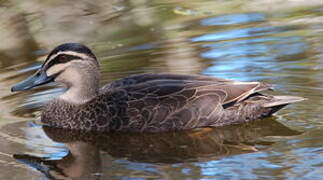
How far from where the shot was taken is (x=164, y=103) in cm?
847

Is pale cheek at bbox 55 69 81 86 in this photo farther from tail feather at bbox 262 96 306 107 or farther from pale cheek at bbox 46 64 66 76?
tail feather at bbox 262 96 306 107

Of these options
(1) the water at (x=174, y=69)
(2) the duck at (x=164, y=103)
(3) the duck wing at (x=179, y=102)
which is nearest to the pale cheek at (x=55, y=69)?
(2) the duck at (x=164, y=103)

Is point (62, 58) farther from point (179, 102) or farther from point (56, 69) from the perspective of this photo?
point (179, 102)

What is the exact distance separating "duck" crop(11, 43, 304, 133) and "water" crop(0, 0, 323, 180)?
12 cm

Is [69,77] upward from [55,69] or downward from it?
downward

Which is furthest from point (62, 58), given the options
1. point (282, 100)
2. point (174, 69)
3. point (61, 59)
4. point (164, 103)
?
point (282, 100)

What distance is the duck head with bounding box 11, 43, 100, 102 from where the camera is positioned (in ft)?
29.0

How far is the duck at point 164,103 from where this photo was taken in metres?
8.46

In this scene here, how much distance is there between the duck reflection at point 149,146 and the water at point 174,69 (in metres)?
0.01

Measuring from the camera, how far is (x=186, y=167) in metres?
7.25

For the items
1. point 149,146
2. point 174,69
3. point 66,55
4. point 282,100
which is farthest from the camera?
point 174,69

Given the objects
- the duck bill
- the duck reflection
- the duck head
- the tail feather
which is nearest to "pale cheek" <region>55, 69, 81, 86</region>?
the duck head

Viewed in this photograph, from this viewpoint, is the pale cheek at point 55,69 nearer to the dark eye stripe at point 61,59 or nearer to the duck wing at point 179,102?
the dark eye stripe at point 61,59

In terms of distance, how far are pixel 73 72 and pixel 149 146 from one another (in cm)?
144
